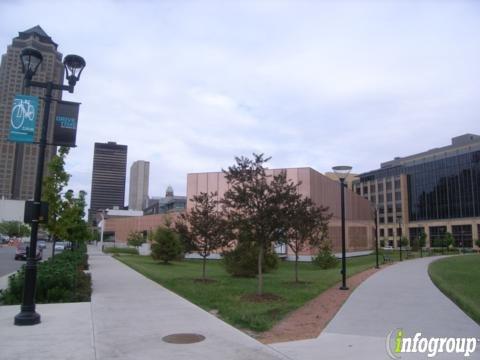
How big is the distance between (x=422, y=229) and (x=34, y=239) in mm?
107730

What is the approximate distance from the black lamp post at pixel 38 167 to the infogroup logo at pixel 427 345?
7.30m

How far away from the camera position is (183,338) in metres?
7.80

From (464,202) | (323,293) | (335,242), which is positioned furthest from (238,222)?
(464,202)

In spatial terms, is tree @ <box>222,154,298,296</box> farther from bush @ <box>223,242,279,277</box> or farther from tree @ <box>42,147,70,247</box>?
tree @ <box>42,147,70,247</box>

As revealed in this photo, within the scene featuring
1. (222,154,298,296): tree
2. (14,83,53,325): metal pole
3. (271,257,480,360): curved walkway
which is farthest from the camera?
(222,154,298,296): tree

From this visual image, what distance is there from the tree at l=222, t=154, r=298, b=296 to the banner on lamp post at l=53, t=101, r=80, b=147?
5.49 m

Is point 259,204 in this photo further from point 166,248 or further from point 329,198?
point 329,198

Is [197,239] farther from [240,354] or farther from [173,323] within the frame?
[240,354]

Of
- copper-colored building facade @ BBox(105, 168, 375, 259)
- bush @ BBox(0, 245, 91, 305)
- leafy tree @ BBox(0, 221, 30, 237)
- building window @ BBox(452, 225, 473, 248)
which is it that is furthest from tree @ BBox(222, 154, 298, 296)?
leafy tree @ BBox(0, 221, 30, 237)

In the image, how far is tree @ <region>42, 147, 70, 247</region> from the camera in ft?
70.1

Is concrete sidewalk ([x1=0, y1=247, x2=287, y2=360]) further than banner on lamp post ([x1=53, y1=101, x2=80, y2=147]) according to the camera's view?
No

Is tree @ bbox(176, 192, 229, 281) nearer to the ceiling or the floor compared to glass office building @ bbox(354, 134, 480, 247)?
nearer to the floor

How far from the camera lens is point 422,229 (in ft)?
341

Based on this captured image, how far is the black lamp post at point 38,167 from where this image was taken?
8.95m
